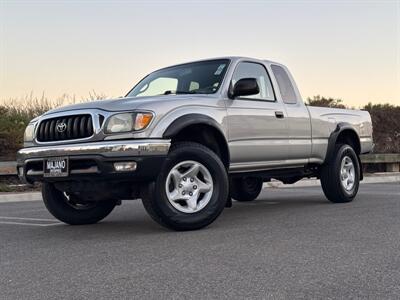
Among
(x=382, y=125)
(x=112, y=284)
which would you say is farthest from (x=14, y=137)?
(x=382, y=125)

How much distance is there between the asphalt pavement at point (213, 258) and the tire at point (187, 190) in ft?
0.55

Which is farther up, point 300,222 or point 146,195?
point 146,195

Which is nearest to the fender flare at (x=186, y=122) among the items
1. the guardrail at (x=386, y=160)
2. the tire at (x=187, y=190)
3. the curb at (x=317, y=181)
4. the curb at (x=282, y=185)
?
the tire at (x=187, y=190)

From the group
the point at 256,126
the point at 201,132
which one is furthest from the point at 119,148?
the point at 256,126

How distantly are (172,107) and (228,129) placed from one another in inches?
33.9

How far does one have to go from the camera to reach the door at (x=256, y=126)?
6.41m

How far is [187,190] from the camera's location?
5.72 metres

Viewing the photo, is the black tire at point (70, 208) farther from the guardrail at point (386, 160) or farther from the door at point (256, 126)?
the guardrail at point (386, 160)

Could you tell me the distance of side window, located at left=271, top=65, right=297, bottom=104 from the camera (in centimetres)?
756

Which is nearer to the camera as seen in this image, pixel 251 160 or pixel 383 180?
pixel 251 160

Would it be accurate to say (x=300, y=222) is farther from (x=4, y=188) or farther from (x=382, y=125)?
(x=382, y=125)

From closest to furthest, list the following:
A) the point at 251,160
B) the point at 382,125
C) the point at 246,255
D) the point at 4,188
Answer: the point at 246,255 < the point at 251,160 < the point at 4,188 < the point at 382,125

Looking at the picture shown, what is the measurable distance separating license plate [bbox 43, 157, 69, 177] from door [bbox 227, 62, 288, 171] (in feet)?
6.05

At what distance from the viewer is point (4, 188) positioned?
38.3ft
